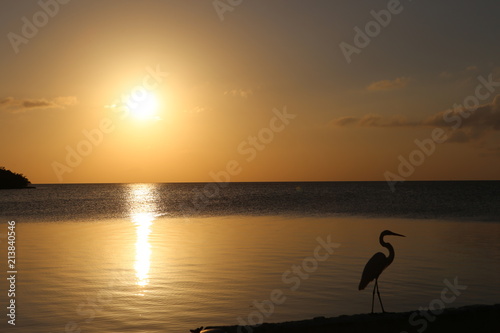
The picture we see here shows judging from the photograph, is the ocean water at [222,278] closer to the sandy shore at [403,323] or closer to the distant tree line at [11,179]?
the sandy shore at [403,323]

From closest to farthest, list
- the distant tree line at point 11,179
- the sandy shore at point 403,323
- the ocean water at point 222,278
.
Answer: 1. the sandy shore at point 403,323
2. the ocean water at point 222,278
3. the distant tree line at point 11,179

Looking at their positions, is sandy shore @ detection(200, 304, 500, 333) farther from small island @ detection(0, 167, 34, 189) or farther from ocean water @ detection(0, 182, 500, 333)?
small island @ detection(0, 167, 34, 189)

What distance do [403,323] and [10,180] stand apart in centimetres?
16317

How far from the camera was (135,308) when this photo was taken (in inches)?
467

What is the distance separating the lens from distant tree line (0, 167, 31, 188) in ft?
493

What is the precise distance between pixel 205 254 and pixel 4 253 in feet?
26.4

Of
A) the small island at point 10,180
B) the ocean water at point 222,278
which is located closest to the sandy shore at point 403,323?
the ocean water at point 222,278

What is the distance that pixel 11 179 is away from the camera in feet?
506

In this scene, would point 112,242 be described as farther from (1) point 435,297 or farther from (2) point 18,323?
(1) point 435,297

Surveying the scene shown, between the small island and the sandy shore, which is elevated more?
the small island

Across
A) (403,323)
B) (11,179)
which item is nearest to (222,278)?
(403,323)

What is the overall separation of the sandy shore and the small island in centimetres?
15677

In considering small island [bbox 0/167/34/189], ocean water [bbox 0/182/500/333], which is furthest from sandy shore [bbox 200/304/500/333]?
small island [bbox 0/167/34/189]

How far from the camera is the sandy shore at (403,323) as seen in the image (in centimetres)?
813
